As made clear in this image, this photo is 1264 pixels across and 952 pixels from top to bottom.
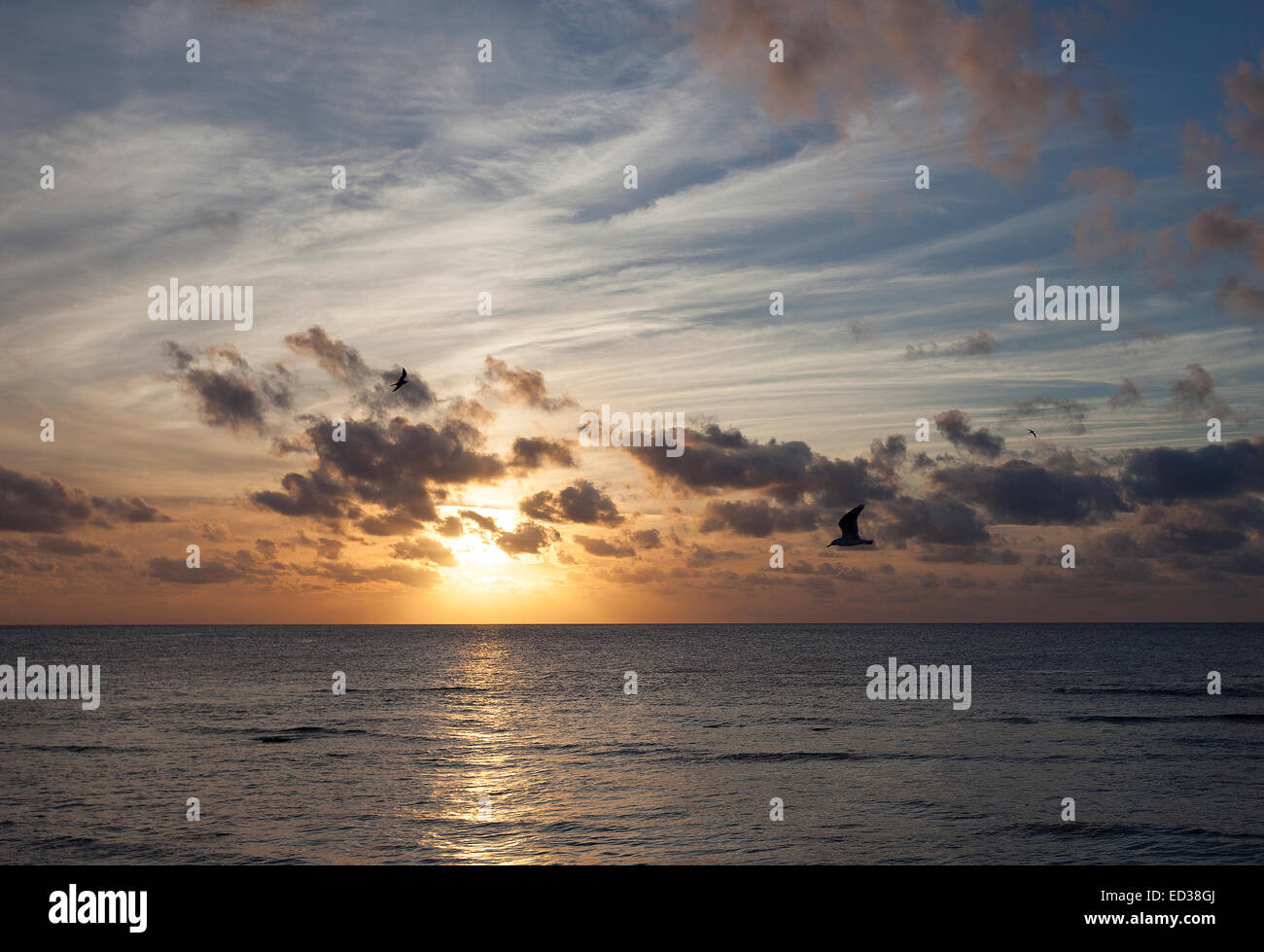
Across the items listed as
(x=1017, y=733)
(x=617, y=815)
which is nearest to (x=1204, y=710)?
(x=1017, y=733)

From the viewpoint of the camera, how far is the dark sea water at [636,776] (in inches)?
1152

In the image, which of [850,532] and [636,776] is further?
[636,776]

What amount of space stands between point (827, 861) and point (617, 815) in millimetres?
8521

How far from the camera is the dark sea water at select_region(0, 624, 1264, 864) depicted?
96.0ft

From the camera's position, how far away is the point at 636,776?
135ft

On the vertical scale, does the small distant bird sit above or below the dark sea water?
above

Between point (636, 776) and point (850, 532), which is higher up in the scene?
point (850, 532)

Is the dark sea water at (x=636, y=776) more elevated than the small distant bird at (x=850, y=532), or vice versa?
the small distant bird at (x=850, y=532)
